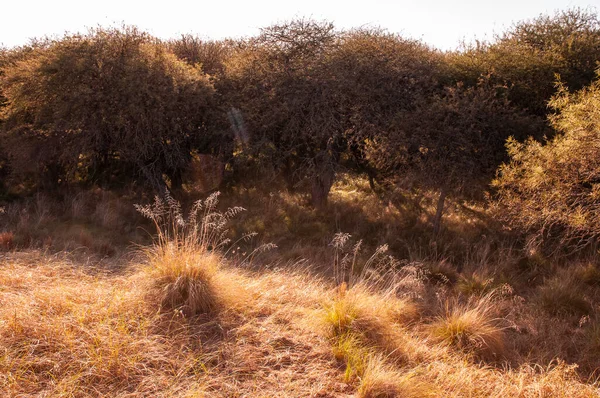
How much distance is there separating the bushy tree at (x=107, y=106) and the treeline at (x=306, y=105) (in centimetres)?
4

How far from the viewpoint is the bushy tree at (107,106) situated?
9.88 meters

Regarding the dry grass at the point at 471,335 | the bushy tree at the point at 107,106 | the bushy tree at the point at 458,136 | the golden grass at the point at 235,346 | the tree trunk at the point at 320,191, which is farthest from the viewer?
the tree trunk at the point at 320,191

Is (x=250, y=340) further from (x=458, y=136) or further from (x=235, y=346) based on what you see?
(x=458, y=136)

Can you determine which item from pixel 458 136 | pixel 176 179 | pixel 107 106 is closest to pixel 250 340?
pixel 458 136

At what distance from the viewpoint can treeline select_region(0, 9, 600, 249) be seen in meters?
9.09

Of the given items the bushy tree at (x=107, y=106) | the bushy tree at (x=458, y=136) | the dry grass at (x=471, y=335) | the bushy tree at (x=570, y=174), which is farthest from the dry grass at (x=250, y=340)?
the bushy tree at (x=107, y=106)

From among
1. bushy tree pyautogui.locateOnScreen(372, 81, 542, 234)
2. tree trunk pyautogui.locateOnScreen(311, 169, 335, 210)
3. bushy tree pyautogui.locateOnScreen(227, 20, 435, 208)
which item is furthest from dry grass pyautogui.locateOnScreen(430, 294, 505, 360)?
tree trunk pyautogui.locateOnScreen(311, 169, 335, 210)

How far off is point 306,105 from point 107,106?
4.79 metres

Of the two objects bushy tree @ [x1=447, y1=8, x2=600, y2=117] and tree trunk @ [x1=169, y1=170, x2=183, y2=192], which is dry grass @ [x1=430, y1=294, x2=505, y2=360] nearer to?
bushy tree @ [x1=447, y1=8, x2=600, y2=117]

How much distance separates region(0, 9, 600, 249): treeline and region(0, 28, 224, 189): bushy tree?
0.04 meters

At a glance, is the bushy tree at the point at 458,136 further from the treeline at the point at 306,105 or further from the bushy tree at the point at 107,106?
the bushy tree at the point at 107,106

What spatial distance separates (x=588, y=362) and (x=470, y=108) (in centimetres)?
551

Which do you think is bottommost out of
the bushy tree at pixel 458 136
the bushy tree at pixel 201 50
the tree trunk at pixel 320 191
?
the tree trunk at pixel 320 191

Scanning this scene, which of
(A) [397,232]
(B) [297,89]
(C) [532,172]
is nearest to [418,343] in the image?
(C) [532,172]
